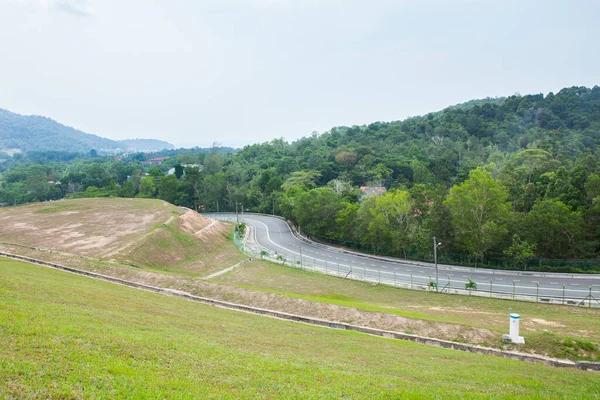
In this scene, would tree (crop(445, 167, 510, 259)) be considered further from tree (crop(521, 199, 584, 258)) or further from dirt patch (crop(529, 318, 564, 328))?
dirt patch (crop(529, 318, 564, 328))

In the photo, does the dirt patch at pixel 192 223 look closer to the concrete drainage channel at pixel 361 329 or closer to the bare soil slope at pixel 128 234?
the bare soil slope at pixel 128 234

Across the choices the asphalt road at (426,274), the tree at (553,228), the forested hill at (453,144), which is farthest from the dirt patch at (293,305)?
the forested hill at (453,144)

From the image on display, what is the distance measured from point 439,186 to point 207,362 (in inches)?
1746

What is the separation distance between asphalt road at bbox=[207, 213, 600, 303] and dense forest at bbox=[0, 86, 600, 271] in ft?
8.21


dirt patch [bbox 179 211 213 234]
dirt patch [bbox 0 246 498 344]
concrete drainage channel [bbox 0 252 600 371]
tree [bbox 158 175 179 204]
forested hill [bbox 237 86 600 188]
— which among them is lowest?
concrete drainage channel [bbox 0 252 600 371]

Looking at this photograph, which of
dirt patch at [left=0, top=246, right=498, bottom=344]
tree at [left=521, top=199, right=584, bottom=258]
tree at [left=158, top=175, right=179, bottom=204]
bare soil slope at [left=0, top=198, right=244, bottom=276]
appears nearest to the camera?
dirt patch at [left=0, top=246, right=498, bottom=344]

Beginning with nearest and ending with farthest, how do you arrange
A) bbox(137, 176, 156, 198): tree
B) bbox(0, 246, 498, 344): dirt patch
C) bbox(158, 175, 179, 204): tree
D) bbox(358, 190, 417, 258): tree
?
bbox(0, 246, 498, 344): dirt patch, bbox(358, 190, 417, 258): tree, bbox(158, 175, 179, 204): tree, bbox(137, 176, 156, 198): tree

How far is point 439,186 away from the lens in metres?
49.6

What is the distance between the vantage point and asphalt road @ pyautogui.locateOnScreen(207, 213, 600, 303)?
35.1 metres

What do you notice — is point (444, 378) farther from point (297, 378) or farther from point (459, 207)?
point (459, 207)

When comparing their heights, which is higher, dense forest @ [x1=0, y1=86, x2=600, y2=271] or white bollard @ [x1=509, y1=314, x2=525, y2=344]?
dense forest @ [x1=0, y1=86, x2=600, y2=271]

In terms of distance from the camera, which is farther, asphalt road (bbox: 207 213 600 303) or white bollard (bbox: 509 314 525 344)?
asphalt road (bbox: 207 213 600 303)

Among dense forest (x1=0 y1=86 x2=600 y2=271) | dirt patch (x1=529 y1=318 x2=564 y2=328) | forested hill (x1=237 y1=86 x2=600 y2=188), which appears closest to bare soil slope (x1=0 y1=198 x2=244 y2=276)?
dense forest (x1=0 y1=86 x2=600 y2=271)

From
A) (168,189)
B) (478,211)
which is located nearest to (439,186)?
(478,211)
